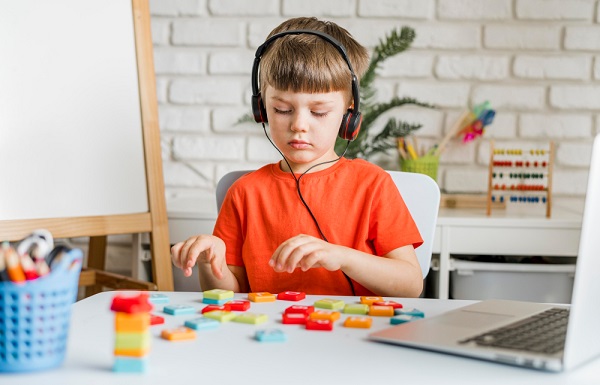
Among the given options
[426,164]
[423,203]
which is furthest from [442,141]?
[423,203]

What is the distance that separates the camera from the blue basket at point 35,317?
0.61m

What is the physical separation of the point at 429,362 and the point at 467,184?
154 cm

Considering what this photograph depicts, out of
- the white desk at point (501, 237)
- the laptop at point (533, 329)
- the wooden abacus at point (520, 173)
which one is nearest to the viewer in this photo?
the laptop at point (533, 329)

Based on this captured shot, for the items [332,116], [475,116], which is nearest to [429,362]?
[332,116]

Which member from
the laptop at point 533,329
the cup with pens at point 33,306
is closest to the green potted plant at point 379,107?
the laptop at point 533,329

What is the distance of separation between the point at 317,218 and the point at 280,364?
656 mm

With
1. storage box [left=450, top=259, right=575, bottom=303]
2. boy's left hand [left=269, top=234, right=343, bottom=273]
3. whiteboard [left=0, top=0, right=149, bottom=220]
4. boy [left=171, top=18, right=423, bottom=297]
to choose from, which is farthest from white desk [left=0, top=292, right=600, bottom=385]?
storage box [left=450, top=259, right=575, bottom=303]

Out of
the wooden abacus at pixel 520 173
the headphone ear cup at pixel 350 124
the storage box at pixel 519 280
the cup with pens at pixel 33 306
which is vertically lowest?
the storage box at pixel 519 280

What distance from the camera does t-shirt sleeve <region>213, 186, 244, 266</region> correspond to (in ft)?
4.45

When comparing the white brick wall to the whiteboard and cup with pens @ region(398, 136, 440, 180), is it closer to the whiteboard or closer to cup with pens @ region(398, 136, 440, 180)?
cup with pens @ region(398, 136, 440, 180)

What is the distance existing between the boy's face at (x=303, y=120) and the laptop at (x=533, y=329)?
0.47 metres

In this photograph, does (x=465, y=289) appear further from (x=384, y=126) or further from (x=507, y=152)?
(x=384, y=126)

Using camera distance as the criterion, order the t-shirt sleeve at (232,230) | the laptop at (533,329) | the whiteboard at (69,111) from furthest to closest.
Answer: the whiteboard at (69,111), the t-shirt sleeve at (232,230), the laptop at (533,329)

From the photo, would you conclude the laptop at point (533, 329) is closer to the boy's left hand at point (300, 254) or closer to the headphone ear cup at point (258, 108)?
the boy's left hand at point (300, 254)
